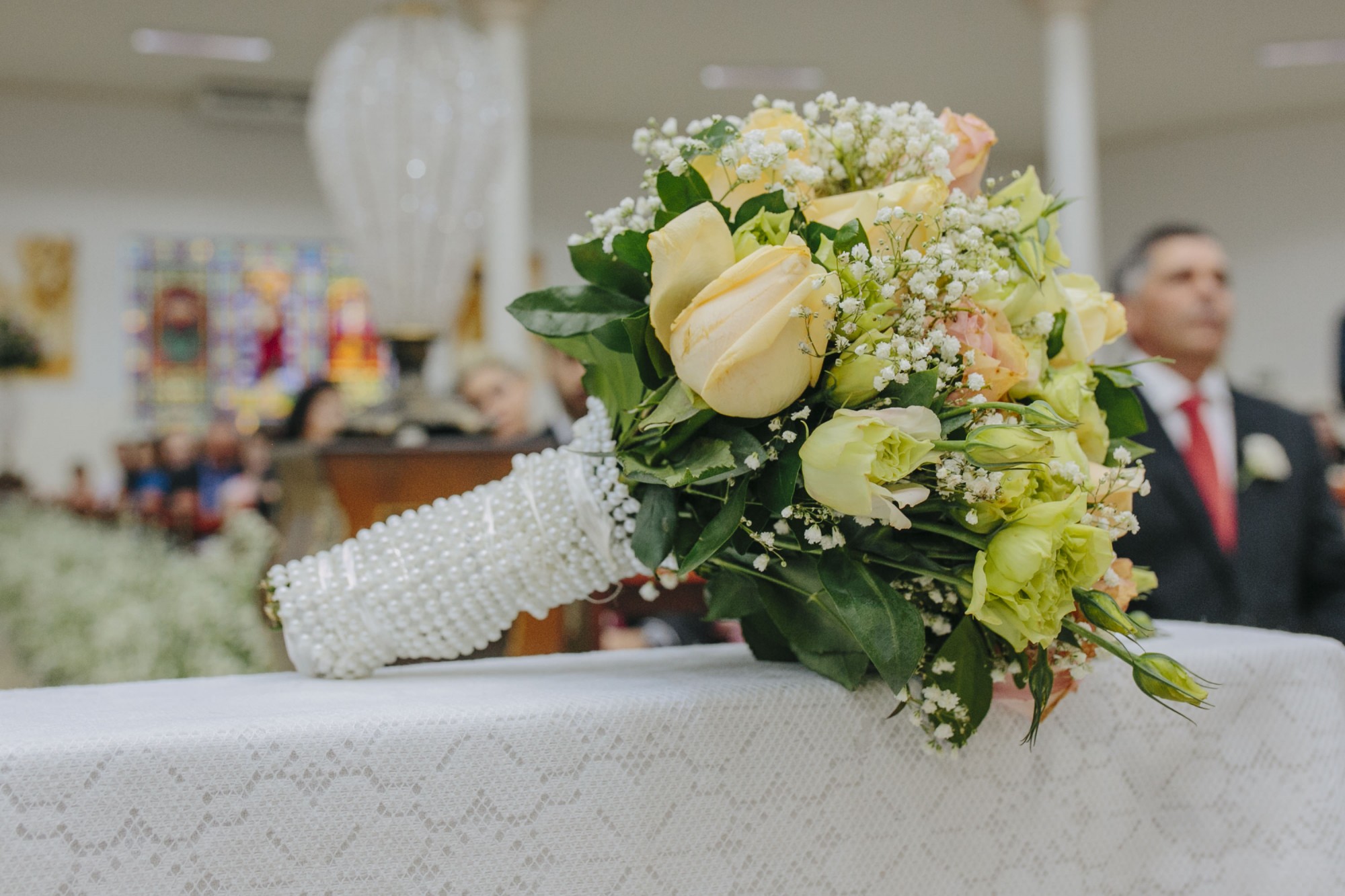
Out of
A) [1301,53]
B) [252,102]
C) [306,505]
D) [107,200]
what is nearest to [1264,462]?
[306,505]

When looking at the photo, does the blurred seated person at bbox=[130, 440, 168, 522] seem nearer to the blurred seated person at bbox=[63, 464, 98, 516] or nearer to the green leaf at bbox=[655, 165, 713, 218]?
the blurred seated person at bbox=[63, 464, 98, 516]

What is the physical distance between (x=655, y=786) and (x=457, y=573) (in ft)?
0.77

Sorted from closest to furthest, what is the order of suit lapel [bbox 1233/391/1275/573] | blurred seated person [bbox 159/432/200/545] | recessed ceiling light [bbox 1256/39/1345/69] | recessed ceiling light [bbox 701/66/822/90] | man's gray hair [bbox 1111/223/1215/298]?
suit lapel [bbox 1233/391/1275/573] → man's gray hair [bbox 1111/223/1215/298] → blurred seated person [bbox 159/432/200/545] → recessed ceiling light [bbox 1256/39/1345/69] → recessed ceiling light [bbox 701/66/822/90]

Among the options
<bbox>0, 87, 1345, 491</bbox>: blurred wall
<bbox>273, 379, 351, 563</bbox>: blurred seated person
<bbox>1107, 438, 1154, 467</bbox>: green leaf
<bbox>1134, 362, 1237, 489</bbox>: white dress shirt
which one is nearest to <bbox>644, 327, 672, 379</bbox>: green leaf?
<bbox>1107, 438, 1154, 467</bbox>: green leaf

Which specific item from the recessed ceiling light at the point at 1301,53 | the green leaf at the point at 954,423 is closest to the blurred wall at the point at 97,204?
the recessed ceiling light at the point at 1301,53

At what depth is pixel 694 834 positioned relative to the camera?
73cm

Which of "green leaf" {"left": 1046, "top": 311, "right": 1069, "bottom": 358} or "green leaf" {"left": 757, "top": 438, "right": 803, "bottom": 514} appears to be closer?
"green leaf" {"left": 757, "top": 438, "right": 803, "bottom": 514}

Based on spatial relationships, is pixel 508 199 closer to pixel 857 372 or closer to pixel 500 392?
pixel 500 392

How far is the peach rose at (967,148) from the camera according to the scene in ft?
2.77

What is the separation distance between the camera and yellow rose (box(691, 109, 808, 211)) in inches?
30.4

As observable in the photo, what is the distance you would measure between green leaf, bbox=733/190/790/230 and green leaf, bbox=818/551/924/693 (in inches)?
9.0

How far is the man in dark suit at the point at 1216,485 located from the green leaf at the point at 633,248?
4.91 feet

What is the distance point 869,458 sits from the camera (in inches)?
24.9

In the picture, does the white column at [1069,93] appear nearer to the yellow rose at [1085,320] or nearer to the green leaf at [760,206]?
the yellow rose at [1085,320]
